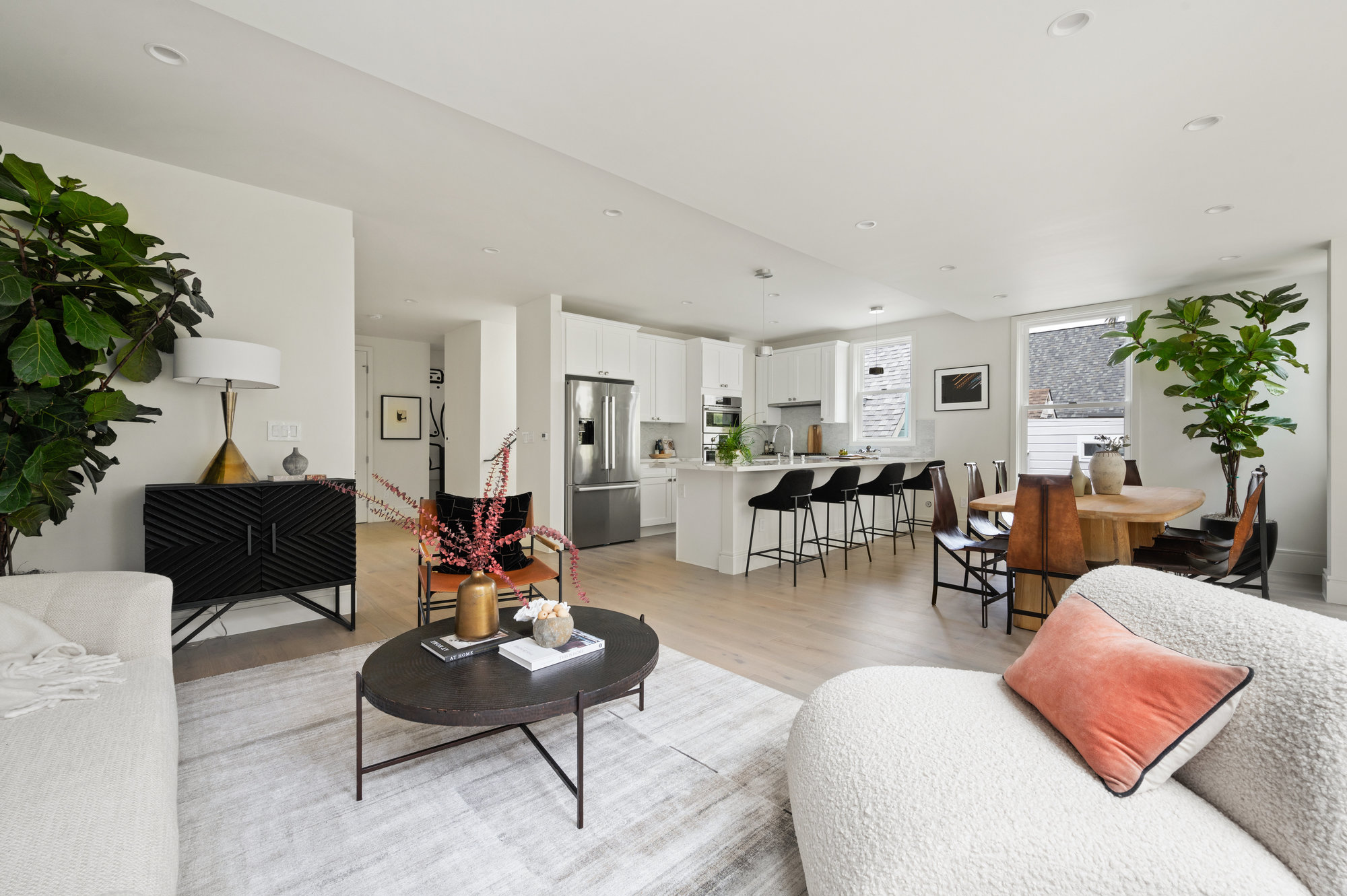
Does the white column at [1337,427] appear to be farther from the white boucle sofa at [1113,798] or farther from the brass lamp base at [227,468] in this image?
the brass lamp base at [227,468]

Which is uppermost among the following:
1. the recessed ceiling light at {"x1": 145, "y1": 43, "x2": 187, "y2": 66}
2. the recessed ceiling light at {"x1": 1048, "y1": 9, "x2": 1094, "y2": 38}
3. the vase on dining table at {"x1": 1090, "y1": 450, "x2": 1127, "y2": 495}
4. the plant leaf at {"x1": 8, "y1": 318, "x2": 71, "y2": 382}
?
the recessed ceiling light at {"x1": 145, "y1": 43, "x2": 187, "y2": 66}

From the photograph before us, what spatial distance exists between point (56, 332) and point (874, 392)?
7155mm

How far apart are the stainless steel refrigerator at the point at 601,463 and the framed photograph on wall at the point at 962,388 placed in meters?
3.49

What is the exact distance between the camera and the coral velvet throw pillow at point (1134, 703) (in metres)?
1.03

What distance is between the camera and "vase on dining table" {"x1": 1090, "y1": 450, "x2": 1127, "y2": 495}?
3.80 m

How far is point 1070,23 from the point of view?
6.13ft

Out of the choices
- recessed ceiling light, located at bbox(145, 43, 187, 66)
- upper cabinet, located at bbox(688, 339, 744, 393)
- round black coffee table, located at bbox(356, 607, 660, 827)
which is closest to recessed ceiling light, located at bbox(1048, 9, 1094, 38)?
round black coffee table, located at bbox(356, 607, 660, 827)

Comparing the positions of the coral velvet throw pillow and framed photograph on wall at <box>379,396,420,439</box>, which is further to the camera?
framed photograph on wall at <box>379,396,420,439</box>

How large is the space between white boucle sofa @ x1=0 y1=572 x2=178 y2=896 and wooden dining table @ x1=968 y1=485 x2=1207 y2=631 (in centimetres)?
356

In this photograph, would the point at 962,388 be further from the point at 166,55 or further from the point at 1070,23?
the point at 166,55

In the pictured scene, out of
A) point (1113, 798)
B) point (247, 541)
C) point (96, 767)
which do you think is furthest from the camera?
point (247, 541)

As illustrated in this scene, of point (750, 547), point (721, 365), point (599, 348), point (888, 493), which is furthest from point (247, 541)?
point (721, 365)

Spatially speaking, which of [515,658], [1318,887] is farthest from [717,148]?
[1318,887]

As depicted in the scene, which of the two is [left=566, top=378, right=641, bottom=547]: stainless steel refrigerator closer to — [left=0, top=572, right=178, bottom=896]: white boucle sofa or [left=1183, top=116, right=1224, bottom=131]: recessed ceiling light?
[left=0, top=572, right=178, bottom=896]: white boucle sofa
